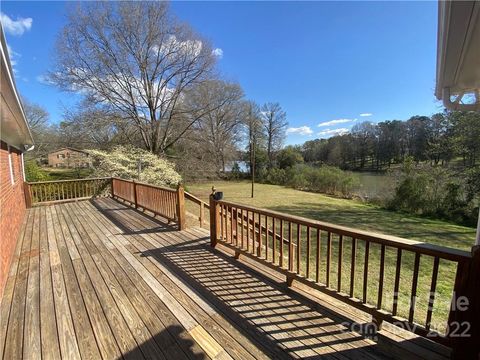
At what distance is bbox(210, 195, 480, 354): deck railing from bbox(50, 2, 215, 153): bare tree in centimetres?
1016

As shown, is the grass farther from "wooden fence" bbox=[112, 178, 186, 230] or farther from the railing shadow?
"wooden fence" bbox=[112, 178, 186, 230]

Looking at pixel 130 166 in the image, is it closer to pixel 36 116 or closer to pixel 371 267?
pixel 371 267

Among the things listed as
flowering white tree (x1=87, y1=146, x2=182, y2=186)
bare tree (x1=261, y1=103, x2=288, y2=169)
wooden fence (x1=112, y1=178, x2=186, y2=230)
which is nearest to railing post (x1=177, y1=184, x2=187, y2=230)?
wooden fence (x1=112, y1=178, x2=186, y2=230)

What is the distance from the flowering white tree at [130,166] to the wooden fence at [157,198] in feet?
8.11

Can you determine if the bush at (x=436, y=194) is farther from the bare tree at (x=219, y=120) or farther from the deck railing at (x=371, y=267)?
the bare tree at (x=219, y=120)

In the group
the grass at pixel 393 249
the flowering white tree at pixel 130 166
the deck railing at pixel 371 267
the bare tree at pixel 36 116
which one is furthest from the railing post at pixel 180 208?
the bare tree at pixel 36 116

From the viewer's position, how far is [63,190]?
26.1 ft

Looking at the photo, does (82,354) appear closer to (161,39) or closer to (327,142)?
(161,39)

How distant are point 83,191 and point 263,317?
8.41m

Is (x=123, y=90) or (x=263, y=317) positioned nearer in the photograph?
(x=263, y=317)

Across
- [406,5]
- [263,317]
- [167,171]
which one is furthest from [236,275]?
[167,171]

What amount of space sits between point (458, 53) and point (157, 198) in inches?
210

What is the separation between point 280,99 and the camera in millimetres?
25750

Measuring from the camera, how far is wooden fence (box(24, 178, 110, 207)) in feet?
23.3
